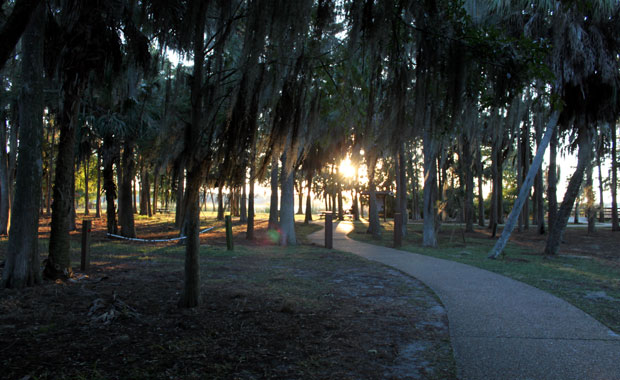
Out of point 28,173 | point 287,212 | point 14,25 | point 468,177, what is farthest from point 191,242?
point 468,177

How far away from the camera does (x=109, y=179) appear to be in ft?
53.5

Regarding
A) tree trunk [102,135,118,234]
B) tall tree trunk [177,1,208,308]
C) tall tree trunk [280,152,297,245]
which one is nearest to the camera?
tall tree trunk [177,1,208,308]

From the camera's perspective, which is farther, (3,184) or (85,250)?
(3,184)

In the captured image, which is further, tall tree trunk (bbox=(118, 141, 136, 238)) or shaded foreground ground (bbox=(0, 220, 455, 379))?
tall tree trunk (bbox=(118, 141, 136, 238))

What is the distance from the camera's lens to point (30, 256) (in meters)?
6.21

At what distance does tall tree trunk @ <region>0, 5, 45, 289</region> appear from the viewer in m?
6.07

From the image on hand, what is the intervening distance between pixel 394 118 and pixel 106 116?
11.8 metres

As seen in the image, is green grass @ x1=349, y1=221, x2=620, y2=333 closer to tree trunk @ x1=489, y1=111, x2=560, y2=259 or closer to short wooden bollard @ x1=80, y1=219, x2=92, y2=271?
tree trunk @ x1=489, y1=111, x2=560, y2=259

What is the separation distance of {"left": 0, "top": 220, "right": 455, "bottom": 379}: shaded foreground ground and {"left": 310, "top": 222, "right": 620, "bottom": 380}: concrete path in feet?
0.87

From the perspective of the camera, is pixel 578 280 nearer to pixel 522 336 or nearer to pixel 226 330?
pixel 522 336

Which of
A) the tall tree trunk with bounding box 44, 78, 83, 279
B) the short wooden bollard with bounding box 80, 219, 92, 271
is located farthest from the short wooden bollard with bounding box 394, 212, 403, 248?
the tall tree trunk with bounding box 44, 78, 83, 279

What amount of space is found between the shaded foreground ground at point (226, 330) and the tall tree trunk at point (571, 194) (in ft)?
28.7

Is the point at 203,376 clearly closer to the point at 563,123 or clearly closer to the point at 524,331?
the point at 524,331

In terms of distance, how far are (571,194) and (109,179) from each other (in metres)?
17.1
